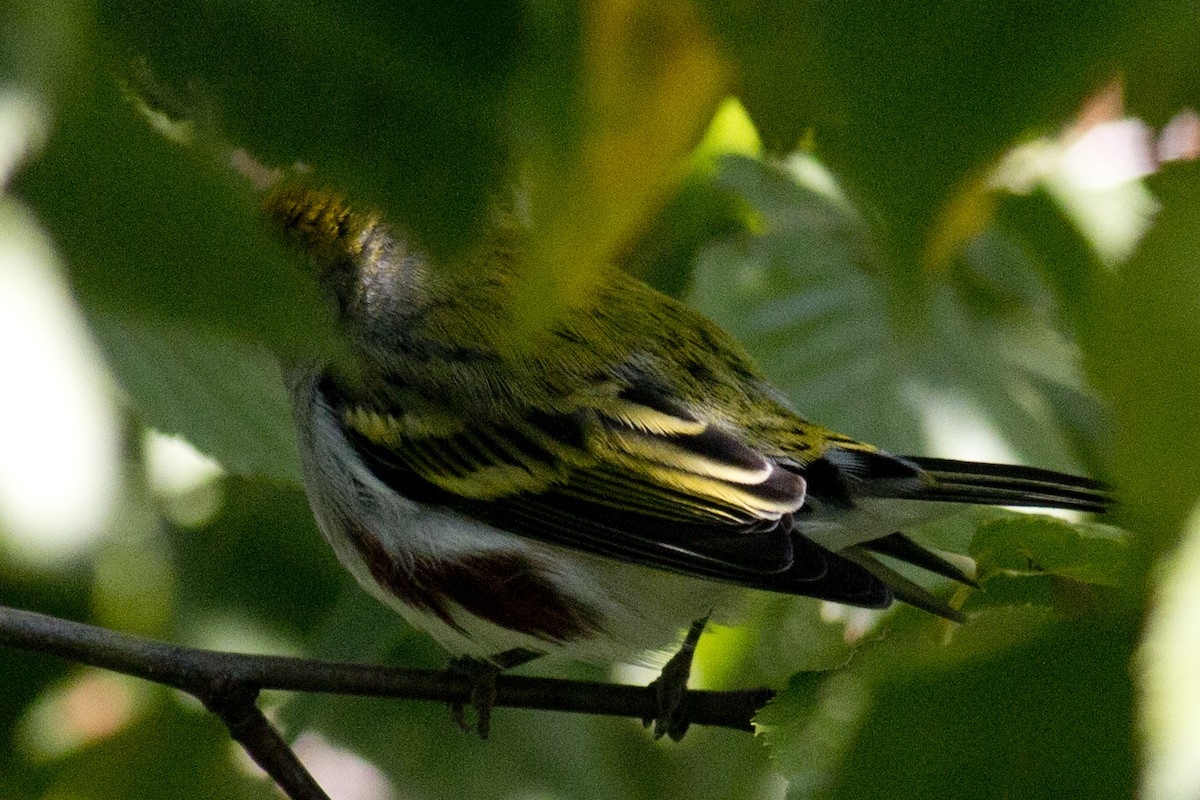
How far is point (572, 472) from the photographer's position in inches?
91.7

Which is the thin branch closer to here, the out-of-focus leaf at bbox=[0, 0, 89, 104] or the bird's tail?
the bird's tail

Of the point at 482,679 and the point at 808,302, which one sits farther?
the point at 808,302

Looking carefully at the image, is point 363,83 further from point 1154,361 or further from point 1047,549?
point 1047,549

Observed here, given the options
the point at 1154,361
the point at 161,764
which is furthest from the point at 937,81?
the point at 161,764

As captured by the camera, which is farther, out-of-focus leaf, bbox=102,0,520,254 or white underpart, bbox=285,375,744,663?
white underpart, bbox=285,375,744,663

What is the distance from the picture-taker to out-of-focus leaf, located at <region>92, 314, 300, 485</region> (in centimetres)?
179

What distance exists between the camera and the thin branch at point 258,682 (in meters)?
1.94

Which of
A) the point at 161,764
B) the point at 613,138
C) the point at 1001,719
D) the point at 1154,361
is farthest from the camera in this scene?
the point at 161,764

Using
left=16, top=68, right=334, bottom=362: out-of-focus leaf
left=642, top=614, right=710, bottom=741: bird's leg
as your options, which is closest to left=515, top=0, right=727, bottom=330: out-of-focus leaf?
left=16, top=68, right=334, bottom=362: out-of-focus leaf

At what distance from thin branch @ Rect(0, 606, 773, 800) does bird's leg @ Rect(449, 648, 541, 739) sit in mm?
94

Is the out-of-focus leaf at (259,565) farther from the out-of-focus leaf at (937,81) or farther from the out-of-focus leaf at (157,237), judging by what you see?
the out-of-focus leaf at (937,81)

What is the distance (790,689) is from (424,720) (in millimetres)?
1373

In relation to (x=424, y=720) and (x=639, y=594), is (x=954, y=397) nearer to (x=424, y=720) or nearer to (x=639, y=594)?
(x=639, y=594)

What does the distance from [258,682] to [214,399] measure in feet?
1.45
